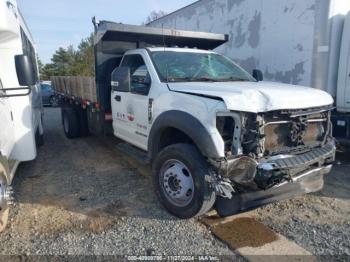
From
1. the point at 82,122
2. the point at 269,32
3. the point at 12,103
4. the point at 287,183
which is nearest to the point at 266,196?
the point at 287,183

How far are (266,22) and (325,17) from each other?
4.90 ft

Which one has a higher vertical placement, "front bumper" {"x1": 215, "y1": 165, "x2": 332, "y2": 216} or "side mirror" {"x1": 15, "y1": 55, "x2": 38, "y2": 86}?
"side mirror" {"x1": 15, "y1": 55, "x2": 38, "y2": 86}

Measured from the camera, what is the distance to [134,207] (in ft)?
13.6

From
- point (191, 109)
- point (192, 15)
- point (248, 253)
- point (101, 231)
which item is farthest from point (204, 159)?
point (192, 15)

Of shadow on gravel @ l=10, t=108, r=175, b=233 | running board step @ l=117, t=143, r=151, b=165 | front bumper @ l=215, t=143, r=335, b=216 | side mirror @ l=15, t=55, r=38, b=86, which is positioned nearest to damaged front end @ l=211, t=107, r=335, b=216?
front bumper @ l=215, t=143, r=335, b=216

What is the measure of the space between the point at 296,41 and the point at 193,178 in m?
A: 4.28

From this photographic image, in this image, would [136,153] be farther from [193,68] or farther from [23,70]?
[23,70]

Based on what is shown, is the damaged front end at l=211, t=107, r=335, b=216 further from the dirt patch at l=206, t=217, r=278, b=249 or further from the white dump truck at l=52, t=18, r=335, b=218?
the dirt patch at l=206, t=217, r=278, b=249

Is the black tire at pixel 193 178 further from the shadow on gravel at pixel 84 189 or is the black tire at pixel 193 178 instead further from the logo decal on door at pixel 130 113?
the logo decal on door at pixel 130 113

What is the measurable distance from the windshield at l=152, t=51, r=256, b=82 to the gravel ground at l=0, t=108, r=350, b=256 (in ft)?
5.76

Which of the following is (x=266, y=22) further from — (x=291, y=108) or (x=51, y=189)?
(x=51, y=189)

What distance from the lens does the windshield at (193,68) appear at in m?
4.48

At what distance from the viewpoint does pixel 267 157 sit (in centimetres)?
341

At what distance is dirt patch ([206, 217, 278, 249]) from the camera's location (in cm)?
331
